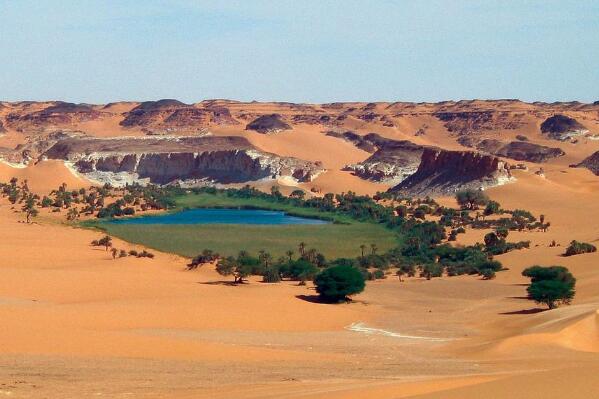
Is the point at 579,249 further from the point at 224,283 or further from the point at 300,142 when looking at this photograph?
the point at 300,142

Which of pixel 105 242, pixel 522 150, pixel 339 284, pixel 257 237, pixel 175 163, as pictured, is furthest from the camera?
pixel 522 150

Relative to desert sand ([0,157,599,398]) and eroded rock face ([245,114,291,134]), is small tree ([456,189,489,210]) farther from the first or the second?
eroded rock face ([245,114,291,134])

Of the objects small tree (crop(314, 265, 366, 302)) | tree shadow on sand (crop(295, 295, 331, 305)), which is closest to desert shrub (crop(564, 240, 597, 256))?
small tree (crop(314, 265, 366, 302))

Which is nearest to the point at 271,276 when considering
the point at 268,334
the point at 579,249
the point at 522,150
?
the point at 268,334

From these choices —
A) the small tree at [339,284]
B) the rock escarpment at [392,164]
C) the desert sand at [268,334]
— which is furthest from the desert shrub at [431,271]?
the rock escarpment at [392,164]

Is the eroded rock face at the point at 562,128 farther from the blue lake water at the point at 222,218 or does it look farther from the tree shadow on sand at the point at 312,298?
the tree shadow on sand at the point at 312,298

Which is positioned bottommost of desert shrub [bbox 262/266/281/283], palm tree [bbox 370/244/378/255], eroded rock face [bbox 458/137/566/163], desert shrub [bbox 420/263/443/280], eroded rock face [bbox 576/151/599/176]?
desert shrub [bbox 262/266/281/283]
